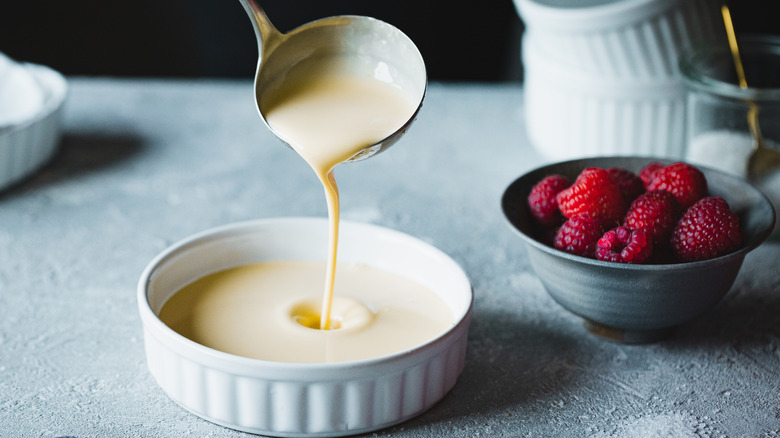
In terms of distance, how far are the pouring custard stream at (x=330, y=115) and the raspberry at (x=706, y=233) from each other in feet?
1.01

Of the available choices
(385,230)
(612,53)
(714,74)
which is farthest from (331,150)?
(714,74)

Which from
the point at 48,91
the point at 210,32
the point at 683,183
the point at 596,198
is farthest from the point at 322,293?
the point at 210,32

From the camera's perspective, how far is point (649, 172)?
1.00 m

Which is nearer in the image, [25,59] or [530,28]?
[530,28]

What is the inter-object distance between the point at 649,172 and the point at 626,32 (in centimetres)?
34

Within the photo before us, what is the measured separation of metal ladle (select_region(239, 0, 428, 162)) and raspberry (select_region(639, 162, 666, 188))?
0.30 metres

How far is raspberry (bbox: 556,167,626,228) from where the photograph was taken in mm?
906

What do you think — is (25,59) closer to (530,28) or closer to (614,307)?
(530,28)

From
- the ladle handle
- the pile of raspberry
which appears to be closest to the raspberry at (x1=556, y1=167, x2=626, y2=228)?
the pile of raspberry

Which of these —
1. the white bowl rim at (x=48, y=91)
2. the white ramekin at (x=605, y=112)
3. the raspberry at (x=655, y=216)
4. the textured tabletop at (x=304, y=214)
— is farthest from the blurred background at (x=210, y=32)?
the raspberry at (x=655, y=216)

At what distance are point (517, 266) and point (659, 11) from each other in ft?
1.45

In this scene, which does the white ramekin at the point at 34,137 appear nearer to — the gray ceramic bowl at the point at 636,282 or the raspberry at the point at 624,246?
the gray ceramic bowl at the point at 636,282

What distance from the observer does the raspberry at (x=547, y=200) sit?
37.8 inches

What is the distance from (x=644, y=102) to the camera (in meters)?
1.33
